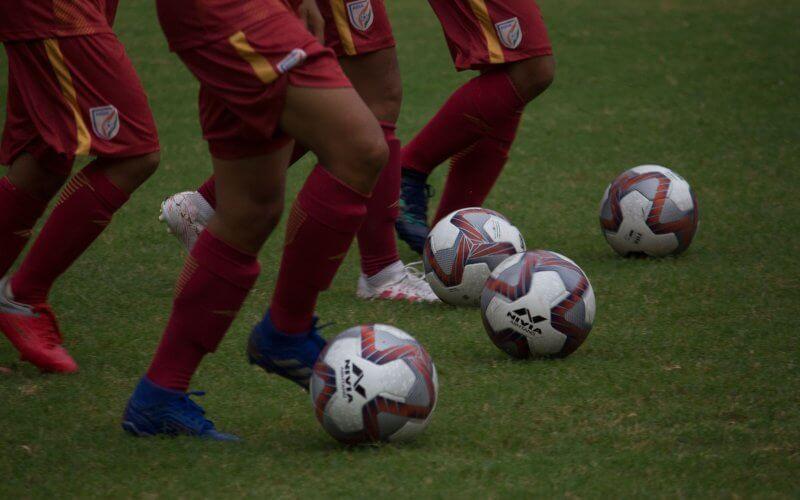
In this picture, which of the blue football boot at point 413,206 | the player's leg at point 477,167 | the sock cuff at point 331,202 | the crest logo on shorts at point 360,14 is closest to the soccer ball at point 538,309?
the sock cuff at point 331,202

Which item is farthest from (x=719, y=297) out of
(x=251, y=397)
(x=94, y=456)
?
(x=94, y=456)

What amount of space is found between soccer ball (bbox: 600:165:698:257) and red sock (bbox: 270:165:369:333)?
8.97 ft

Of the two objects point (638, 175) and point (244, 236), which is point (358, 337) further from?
point (638, 175)

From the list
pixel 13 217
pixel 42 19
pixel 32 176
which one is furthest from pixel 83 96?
pixel 13 217

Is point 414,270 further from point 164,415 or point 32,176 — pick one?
point 164,415

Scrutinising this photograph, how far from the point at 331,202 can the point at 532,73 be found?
96.6 inches

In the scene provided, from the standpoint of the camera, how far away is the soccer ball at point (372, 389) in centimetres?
342

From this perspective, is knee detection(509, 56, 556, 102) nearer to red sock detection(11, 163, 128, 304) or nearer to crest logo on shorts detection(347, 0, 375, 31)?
crest logo on shorts detection(347, 0, 375, 31)

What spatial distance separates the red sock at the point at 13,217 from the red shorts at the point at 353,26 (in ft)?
4.70

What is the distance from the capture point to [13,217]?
4.48m

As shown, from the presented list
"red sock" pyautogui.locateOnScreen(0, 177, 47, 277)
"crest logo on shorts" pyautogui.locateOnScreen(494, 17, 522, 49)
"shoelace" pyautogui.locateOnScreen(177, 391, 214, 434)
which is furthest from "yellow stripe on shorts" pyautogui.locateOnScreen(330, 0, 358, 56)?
"shoelace" pyautogui.locateOnScreen(177, 391, 214, 434)

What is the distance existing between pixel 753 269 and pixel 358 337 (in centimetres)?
290

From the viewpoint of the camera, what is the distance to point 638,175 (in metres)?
5.93

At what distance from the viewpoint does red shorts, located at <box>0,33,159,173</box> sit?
165 inches
